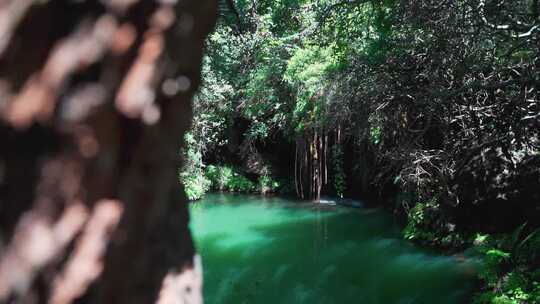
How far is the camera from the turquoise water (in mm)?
8461

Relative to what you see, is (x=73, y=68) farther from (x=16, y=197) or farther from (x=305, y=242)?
(x=305, y=242)

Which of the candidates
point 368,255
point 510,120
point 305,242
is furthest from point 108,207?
point 305,242

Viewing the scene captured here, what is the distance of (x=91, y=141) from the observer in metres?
0.98

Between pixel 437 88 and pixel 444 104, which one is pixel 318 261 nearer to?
pixel 444 104

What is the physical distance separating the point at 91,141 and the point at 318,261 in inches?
387

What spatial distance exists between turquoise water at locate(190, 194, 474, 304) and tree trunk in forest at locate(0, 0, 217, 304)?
7.21m

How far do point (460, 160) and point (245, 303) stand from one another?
4.00 m

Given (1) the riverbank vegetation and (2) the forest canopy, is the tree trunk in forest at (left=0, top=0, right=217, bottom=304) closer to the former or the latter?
(1) the riverbank vegetation

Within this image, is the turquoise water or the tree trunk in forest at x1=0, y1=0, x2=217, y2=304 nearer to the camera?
the tree trunk in forest at x1=0, y1=0, x2=217, y2=304

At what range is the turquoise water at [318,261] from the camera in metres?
8.46

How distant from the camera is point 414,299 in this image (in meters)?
7.95

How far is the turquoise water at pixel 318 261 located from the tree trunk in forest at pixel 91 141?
284 inches

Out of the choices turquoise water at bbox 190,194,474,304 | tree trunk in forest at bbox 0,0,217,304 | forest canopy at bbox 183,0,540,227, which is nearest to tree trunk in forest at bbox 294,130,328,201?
turquoise water at bbox 190,194,474,304

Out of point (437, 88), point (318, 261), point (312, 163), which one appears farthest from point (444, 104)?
point (312, 163)
